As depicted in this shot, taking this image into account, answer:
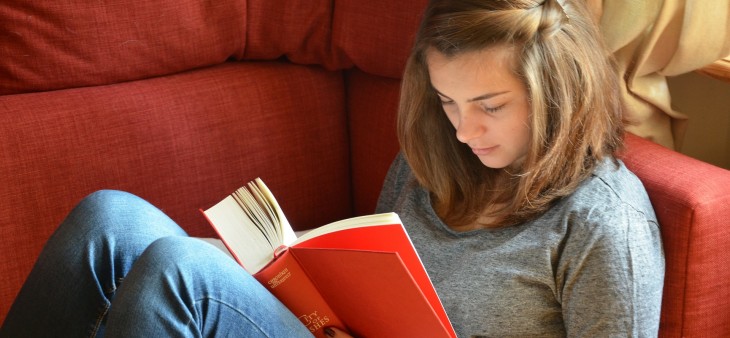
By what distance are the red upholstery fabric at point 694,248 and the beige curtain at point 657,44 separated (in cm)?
17

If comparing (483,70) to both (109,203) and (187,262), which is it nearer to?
(187,262)

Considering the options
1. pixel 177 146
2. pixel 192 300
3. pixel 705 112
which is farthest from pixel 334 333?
pixel 705 112

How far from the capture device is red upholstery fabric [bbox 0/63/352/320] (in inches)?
58.9

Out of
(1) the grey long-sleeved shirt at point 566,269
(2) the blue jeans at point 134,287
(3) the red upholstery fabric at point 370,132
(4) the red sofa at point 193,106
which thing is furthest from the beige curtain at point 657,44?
(2) the blue jeans at point 134,287

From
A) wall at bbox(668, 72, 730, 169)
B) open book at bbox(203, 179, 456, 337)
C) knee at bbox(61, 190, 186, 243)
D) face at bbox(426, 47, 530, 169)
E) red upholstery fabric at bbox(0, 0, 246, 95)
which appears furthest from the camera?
wall at bbox(668, 72, 730, 169)

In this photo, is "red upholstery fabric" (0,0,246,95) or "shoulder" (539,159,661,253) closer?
"shoulder" (539,159,661,253)

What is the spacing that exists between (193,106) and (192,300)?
2.02 feet

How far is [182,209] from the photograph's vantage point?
5.37ft

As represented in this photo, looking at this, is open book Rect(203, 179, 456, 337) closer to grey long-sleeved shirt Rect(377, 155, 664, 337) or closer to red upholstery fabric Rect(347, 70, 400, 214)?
grey long-sleeved shirt Rect(377, 155, 664, 337)

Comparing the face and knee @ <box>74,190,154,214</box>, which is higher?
the face

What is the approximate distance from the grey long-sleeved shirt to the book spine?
0.56 feet

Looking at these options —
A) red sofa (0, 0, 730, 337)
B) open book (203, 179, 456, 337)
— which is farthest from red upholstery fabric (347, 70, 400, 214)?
open book (203, 179, 456, 337)

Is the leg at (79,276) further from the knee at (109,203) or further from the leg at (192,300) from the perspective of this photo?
the leg at (192,300)

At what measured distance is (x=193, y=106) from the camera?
162 cm
